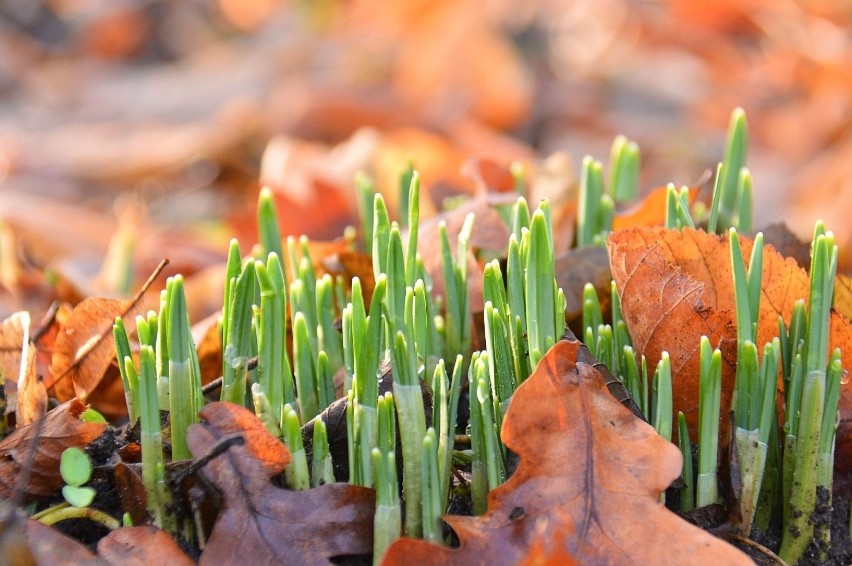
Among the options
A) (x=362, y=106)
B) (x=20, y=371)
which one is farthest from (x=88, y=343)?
(x=362, y=106)

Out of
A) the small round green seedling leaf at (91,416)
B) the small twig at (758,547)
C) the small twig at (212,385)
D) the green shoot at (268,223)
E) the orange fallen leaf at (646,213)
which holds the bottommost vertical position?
the small twig at (758,547)

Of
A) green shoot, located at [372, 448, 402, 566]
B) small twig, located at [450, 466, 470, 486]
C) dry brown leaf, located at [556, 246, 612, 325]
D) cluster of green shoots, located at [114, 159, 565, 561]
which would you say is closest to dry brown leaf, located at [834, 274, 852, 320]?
dry brown leaf, located at [556, 246, 612, 325]

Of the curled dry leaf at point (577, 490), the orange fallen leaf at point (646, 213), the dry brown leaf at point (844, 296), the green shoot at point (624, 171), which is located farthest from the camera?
the green shoot at point (624, 171)

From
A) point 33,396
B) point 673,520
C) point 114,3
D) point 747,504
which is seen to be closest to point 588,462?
point 673,520

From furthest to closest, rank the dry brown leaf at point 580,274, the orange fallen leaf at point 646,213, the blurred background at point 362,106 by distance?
the blurred background at point 362,106 → the orange fallen leaf at point 646,213 → the dry brown leaf at point 580,274

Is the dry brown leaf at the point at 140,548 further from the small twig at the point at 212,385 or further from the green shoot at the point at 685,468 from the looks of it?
the green shoot at the point at 685,468

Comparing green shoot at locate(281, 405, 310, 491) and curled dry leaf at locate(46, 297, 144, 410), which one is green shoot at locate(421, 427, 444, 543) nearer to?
green shoot at locate(281, 405, 310, 491)

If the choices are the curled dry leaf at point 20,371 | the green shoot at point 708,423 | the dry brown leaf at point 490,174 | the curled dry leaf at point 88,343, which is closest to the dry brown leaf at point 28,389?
the curled dry leaf at point 20,371
